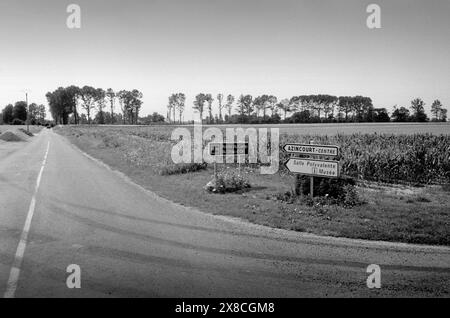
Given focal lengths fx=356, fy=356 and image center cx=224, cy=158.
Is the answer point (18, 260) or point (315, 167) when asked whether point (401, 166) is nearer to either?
point (315, 167)

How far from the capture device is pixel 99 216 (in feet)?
31.1

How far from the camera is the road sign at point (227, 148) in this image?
14.3 metres

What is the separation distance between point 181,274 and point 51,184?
10713mm

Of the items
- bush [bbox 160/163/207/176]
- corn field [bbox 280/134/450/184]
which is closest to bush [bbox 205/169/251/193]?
bush [bbox 160/163/207/176]

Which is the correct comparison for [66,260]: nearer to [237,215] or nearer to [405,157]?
[237,215]

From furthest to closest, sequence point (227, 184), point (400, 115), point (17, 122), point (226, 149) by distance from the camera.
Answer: point (17, 122)
point (400, 115)
point (226, 149)
point (227, 184)

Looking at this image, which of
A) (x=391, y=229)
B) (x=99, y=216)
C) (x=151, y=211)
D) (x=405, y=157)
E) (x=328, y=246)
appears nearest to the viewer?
(x=328, y=246)

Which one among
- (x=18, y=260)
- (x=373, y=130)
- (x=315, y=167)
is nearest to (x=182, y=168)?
(x=315, y=167)

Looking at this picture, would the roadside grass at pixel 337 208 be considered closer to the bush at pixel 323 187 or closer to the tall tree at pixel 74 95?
the bush at pixel 323 187

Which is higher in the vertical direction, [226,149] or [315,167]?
[226,149]

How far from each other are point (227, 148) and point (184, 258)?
881 cm

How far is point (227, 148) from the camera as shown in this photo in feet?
49.2

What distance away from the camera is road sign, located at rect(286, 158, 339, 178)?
10.3 meters
